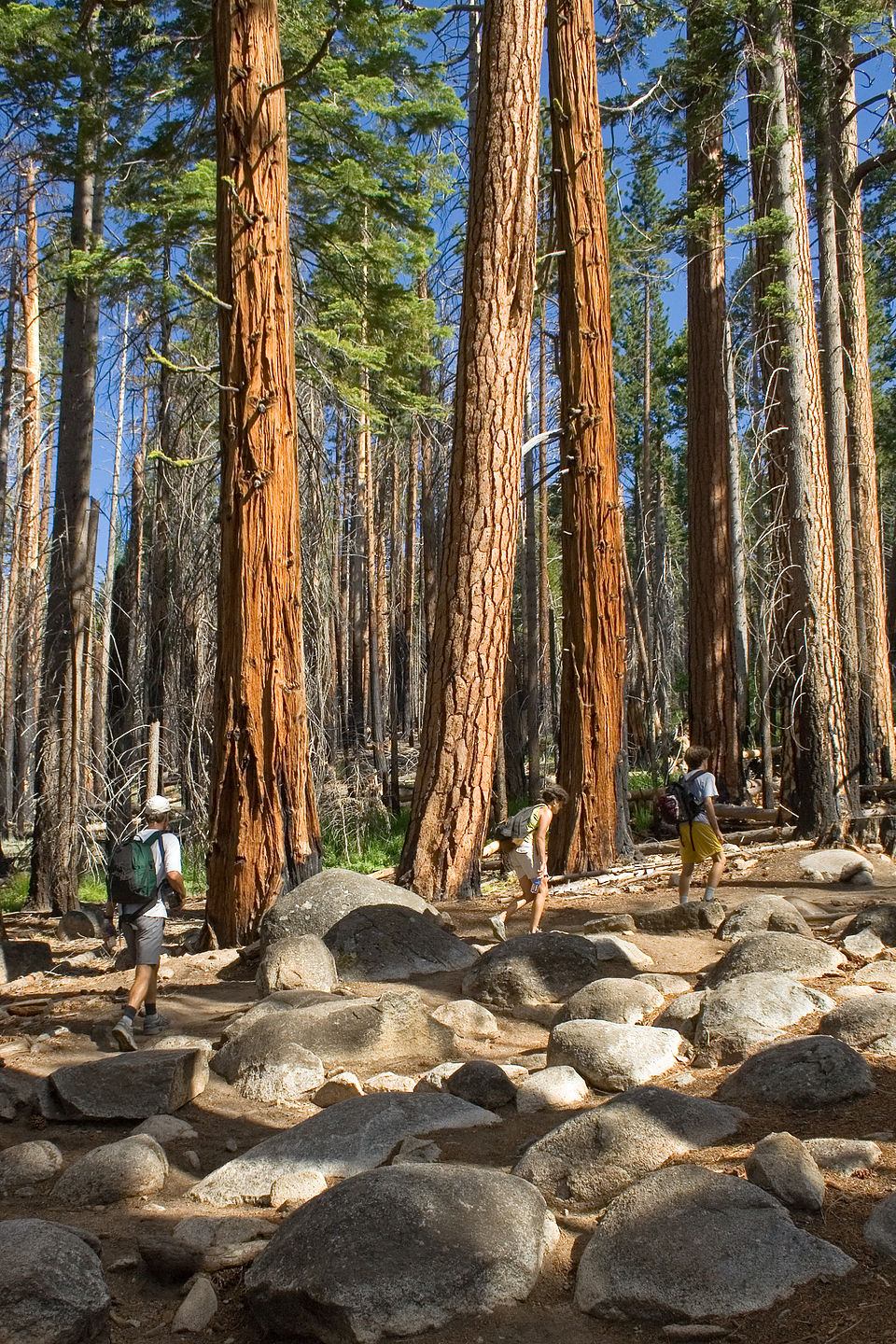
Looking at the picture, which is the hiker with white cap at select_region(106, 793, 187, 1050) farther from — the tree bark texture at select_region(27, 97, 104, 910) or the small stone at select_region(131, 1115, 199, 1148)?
the tree bark texture at select_region(27, 97, 104, 910)

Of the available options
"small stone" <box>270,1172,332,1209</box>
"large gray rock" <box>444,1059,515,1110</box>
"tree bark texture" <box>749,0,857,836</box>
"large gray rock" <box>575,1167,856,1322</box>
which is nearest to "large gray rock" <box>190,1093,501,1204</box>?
"small stone" <box>270,1172,332,1209</box>

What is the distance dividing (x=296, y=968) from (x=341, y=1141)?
99.5 inches

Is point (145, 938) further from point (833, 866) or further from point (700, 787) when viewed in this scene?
point (833, 866)

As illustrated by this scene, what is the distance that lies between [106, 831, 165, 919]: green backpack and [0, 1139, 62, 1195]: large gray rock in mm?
2205

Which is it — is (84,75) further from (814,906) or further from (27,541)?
(27,541)

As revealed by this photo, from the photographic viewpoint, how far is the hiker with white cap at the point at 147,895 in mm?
6434

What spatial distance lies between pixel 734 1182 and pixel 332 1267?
1.24 metres

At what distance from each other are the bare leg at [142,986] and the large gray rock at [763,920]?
376 centimetres

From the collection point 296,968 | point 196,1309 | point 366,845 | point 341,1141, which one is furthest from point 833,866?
point 366,845

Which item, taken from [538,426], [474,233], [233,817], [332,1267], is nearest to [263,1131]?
[332,1267]

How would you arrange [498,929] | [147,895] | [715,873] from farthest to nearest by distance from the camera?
1. [715,873]
2. [498,929]
3. [147,895]

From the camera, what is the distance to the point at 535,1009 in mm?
6172

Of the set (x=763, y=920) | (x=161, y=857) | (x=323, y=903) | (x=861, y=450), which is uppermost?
(x=861, y=450)

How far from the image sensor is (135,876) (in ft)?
21.5
